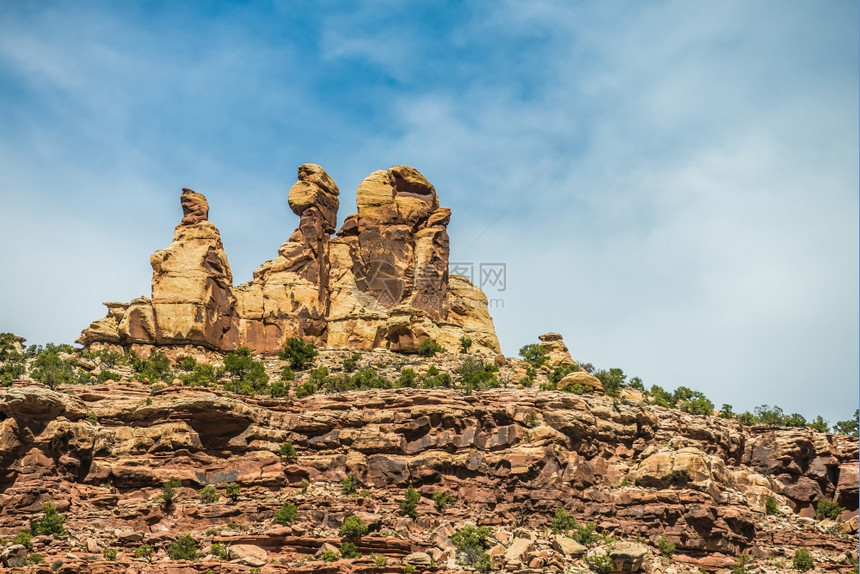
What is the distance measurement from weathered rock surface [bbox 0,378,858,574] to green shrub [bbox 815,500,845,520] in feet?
3.33

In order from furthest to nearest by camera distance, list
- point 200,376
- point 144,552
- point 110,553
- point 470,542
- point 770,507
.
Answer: point 200,376 < point 770,507 < point 470,542 < point 144,552 < point 110,553

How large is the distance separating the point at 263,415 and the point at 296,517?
10.7 meters

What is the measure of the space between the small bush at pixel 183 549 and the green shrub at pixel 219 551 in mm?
945

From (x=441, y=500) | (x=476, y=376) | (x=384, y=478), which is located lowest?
(x=441, y=500)

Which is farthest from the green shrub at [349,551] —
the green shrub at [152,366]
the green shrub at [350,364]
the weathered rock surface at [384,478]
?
the green shrub at [350,364]

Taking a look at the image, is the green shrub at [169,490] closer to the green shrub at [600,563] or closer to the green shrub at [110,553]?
the green shrub at [110,553]

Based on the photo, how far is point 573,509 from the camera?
7569 centimetres

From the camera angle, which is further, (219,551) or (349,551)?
(349,551)

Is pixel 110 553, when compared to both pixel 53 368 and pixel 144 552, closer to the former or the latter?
pixel 144 552

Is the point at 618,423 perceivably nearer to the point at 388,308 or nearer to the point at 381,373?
the point at 381,373

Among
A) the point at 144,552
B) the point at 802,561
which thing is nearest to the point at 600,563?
the point at 802,561

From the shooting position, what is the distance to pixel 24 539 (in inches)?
2628

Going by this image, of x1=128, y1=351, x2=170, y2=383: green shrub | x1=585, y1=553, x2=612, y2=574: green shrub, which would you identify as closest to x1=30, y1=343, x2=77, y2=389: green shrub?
x1=128, y1=351, x2=170, y2=383: green shrub

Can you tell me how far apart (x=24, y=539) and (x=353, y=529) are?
57.6ft
